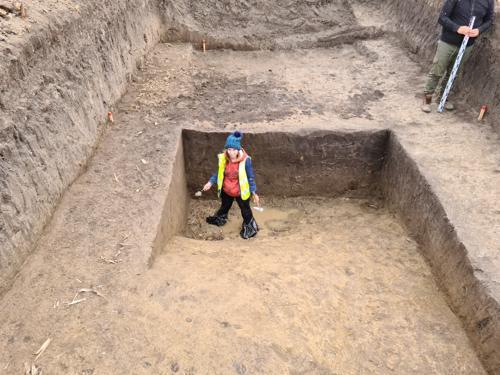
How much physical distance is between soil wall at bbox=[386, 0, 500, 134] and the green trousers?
20 cm

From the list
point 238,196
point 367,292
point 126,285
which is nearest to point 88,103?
point 238,196

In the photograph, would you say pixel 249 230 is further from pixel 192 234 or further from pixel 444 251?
pixel 444 251

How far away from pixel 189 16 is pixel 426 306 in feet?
26.0

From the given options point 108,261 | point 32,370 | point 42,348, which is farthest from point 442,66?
point 32,370

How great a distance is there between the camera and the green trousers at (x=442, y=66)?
5714 millimetres

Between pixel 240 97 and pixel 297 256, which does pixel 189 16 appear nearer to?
pixel 240 97

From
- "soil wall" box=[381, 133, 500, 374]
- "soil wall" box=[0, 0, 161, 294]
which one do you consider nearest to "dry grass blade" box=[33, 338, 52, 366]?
"soil wall" box=[0, 0, 161, 294]

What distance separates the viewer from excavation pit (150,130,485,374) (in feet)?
10.5

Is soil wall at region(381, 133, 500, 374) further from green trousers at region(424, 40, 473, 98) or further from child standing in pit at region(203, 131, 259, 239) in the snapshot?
child standing in pit at region(203, 131, 259, 239)

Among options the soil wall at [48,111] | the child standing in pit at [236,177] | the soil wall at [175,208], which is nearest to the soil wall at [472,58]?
the child standing in pit at [236,177]

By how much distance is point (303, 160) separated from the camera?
19.5ft

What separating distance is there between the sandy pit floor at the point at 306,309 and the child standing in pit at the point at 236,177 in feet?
1.85

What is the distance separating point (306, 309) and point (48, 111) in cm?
325

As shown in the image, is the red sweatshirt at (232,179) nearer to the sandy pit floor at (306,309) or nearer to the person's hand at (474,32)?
the sandy pit floor at (306,309)
